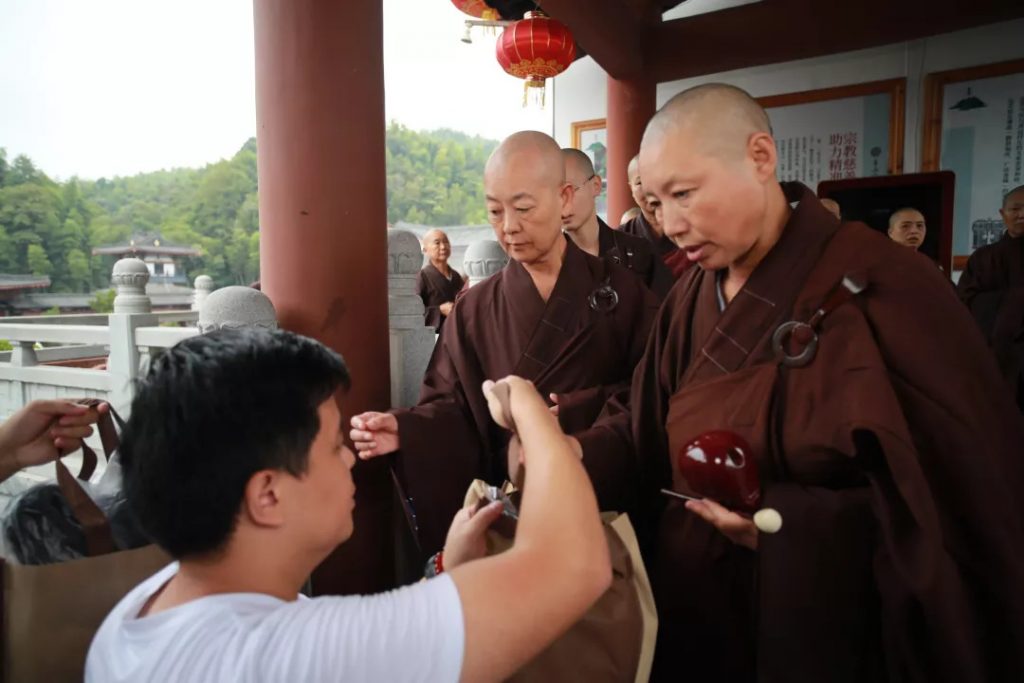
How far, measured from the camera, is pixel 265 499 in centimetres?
91

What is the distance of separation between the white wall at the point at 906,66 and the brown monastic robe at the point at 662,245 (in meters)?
3.92

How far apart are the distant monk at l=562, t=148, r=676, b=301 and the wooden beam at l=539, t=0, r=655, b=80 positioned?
255 cm

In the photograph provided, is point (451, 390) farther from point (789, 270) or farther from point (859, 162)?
point (859, 162)

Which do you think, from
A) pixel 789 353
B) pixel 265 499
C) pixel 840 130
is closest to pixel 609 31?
pixel 840 130

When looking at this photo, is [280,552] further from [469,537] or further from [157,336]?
[157,336]

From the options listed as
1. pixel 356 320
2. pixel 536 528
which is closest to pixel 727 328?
pixel 536 528

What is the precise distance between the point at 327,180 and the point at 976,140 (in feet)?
20.8

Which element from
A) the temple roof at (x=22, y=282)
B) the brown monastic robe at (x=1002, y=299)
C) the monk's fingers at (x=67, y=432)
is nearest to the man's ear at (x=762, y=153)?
the monk's fingers at (x=67, y=432)

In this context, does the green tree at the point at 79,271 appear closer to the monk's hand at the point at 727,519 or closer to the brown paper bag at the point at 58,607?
the brown paper bag at the point at 58,607

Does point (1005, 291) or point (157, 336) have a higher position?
point (1005, 291)

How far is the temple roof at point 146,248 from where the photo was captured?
18.2 m

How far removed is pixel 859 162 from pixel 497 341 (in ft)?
19.8

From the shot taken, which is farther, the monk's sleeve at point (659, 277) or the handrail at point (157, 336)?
the handrail at point (157, 336)

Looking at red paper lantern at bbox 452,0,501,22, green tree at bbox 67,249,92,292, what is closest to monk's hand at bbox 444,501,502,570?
red paper lantern at bbox 452,0,501,22
